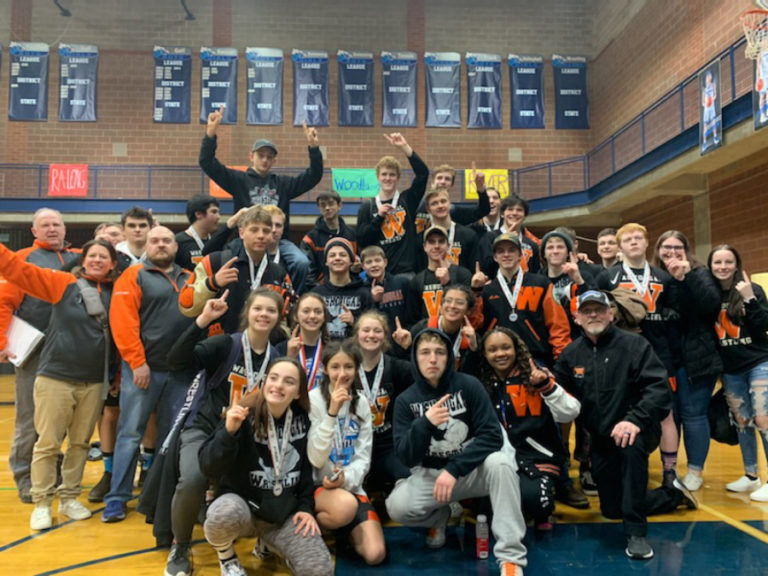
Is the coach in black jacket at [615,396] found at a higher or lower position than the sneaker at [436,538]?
higher

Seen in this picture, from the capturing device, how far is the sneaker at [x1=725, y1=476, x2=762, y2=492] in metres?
4.62

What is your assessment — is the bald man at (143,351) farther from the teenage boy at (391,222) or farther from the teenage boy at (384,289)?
the teenage boy at (391,222)

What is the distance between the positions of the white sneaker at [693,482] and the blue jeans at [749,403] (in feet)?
1.34

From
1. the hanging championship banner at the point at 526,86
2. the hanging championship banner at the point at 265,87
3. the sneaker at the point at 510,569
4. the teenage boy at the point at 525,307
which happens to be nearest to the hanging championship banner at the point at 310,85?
the hanging championship banner at the point at 265,87

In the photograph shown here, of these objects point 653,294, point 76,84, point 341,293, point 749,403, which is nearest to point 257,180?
point 341,293

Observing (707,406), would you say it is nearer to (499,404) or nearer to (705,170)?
(499,404)

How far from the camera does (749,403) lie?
445cm

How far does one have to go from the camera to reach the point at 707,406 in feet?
15.0

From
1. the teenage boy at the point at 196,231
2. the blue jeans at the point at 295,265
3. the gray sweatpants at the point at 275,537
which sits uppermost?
the teenage boy at the point at 196,231

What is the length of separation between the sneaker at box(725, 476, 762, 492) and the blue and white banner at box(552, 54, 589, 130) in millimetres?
12556

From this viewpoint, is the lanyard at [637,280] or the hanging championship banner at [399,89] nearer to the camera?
the lanyard at [637,280]

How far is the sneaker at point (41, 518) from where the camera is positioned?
12.9 ft

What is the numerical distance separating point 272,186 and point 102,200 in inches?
405

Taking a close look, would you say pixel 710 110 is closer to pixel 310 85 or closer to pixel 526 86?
pixel 526 86
